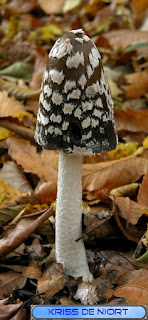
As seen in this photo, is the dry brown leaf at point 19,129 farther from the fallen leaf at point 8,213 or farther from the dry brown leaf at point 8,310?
the dry brown leaf at point 8,310

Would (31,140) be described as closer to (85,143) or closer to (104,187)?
(104,187)

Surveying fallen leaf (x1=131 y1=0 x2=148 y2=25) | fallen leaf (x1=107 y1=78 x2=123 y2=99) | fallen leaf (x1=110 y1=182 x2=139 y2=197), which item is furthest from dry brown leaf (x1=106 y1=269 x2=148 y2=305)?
fallen leaf (x1=131 y1=0 x2=148 y2=25)

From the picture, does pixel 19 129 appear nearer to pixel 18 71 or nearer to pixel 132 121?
pixel 132 121

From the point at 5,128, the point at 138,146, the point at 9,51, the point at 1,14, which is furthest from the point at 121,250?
the point at 1,14

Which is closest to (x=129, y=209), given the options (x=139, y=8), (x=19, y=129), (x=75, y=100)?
(x=75, y=100)

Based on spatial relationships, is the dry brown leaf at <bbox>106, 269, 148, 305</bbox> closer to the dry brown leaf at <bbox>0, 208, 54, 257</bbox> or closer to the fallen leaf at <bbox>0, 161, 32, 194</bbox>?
the dry brown leaf at <bbox>0, 208, 54, 257</bbox>

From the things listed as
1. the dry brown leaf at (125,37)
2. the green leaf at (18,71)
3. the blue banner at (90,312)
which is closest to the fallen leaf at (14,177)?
the blue banner at (90,312)
